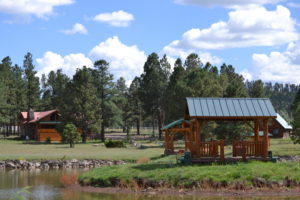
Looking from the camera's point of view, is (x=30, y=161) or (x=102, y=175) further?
(x=30, y=161)

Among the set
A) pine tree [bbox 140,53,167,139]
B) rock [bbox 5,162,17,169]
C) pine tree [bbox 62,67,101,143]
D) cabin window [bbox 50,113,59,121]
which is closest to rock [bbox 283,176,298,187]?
rock [bbox 5,162,17,169]

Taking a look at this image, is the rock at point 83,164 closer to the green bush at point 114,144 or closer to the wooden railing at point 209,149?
the wooden railing at point 209,149

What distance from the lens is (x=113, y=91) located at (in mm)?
78938

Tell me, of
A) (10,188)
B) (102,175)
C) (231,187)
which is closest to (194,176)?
(231,187)

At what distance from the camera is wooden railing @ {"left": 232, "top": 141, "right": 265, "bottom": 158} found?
27.2 metres

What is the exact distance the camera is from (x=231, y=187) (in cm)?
2252

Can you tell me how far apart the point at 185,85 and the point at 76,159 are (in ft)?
77.2

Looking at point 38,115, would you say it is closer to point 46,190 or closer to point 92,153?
point 92,153

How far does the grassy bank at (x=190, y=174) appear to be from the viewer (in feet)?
75.7

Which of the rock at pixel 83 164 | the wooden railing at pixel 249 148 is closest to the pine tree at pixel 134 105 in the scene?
the rock at pixel 83 164

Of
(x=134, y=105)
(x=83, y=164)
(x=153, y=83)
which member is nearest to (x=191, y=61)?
(x=153, y=83)

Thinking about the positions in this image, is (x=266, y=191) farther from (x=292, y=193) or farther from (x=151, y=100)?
(x=151, y=100)

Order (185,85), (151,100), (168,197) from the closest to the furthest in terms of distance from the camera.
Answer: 1. (168,197)
2. (185,85)
3. (151,100)

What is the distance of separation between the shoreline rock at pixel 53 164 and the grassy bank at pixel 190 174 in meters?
13.1
